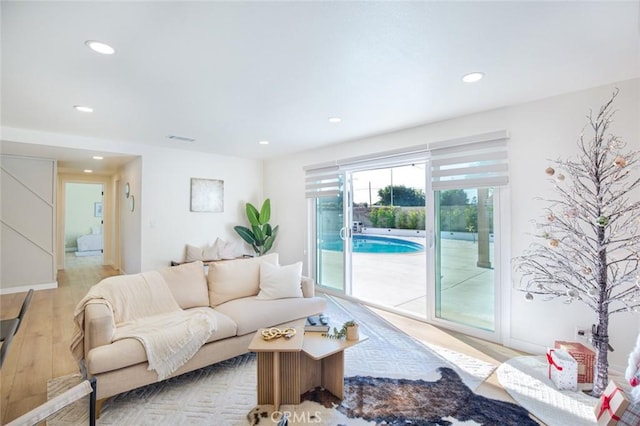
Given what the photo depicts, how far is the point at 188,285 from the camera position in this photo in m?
2.86

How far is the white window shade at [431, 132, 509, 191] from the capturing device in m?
2.94

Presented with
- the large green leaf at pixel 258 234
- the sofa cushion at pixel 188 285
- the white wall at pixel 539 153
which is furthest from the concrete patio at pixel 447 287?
the sofa cushion at pixel 188 285

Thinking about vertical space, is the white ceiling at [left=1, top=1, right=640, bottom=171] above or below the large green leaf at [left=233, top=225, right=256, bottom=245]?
above

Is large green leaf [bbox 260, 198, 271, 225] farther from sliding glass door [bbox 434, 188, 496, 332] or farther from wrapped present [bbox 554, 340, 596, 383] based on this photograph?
wrapped present [bbox 554, 340, 596, 383]

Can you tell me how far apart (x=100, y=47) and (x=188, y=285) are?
200 centimetres

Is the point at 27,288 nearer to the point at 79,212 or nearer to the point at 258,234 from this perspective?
the point at 258,234

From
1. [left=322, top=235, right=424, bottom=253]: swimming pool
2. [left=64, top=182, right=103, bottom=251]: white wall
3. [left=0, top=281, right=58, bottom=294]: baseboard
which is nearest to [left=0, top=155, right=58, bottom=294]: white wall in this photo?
[left=0, top=281, right=58, bottom=294]: baseboard

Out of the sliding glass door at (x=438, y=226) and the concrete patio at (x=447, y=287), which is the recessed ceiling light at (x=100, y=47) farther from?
the concrete patio at (x=447, y=287)

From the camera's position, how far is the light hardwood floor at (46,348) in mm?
2123

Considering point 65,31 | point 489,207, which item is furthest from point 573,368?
point 65,31

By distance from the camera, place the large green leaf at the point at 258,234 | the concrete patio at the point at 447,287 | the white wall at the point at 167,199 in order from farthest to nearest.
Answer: the large green leaf at the point at 258,234, the white wall at the point at 167,199, the concrete patio at the point at 447,287

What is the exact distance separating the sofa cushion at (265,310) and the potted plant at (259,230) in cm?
245

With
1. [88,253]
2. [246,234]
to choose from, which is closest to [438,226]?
[246,234]

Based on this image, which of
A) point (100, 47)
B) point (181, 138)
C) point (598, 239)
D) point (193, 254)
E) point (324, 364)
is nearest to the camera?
point (100, 47)
